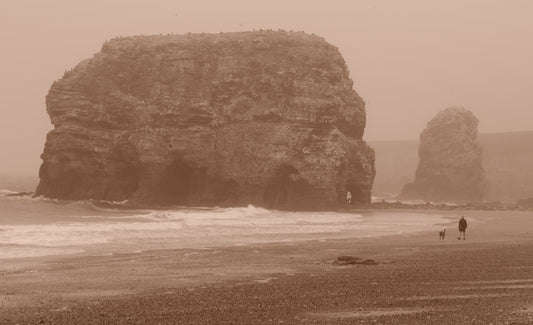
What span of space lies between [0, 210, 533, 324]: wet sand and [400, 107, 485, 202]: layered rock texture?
90.0m

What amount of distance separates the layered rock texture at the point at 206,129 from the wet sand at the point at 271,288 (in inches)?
1523

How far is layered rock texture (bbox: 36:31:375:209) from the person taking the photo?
68375 millimetres

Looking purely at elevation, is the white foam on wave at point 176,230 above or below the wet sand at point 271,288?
above

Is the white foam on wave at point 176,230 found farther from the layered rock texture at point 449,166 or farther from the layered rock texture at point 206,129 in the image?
the layered rock texture at point 449,166

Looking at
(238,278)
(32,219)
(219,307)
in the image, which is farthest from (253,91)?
(219,307)

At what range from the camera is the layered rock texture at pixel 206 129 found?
224ft

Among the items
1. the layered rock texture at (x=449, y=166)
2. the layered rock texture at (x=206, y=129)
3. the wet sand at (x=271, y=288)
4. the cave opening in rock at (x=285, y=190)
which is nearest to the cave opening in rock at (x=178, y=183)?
the layered rock texture at (x=206, y=129)

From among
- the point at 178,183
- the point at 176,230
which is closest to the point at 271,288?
the point at 176,230

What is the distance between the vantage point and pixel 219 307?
600 inches

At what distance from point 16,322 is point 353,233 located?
29249 mm

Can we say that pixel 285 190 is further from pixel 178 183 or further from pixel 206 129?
pixel 178 183

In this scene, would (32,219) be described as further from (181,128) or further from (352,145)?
(352,145)

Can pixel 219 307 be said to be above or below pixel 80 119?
below

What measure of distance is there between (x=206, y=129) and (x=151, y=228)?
28.9 meters
